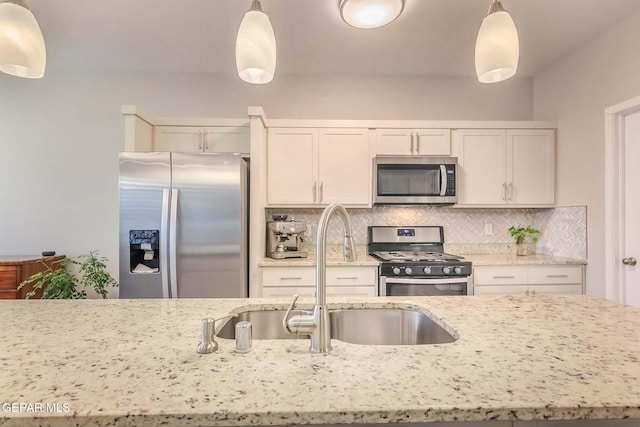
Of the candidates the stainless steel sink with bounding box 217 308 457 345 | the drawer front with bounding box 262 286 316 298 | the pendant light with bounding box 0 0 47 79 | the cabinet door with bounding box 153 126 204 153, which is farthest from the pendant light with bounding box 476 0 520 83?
the cabinet door with bounding box 153 126 204 153

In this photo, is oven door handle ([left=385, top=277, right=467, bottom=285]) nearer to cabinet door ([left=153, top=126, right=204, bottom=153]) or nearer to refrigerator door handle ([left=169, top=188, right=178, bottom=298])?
refrigerator door handle ([left=169, top=188, right=178, bottom=298])

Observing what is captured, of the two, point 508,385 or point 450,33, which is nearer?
point 508,385

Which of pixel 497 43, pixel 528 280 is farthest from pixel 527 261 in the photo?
pixel 497 43

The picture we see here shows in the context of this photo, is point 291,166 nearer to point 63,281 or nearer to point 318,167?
point 318,167

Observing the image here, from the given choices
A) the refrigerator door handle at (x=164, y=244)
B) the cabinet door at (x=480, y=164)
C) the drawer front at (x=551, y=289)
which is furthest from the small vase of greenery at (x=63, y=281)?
the drawer front at (x=551, y=289)

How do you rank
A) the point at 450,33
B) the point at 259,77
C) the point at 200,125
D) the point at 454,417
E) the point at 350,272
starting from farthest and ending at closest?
the point at 200,125, the point at 350,272, the point at 450,33, the point at 259,77, the point at 454,417

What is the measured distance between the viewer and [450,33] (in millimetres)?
2492

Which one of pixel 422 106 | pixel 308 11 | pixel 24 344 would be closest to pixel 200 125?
pixel 308 11

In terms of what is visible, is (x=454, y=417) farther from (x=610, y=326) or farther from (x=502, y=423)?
(x=610, y=326)

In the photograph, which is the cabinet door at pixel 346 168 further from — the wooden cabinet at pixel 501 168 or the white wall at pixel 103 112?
the wooden cabinet at pixel 501 168

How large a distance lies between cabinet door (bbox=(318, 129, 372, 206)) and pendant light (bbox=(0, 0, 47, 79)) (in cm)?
207

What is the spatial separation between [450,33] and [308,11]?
1.11 meters

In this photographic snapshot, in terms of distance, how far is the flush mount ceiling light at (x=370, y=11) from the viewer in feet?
5.77

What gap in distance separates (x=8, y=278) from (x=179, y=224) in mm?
1615
